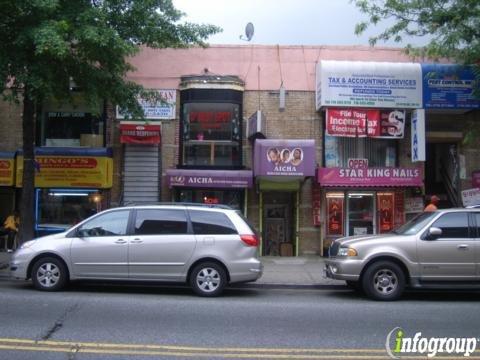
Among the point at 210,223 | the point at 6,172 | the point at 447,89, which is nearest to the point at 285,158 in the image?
the point at 447,89

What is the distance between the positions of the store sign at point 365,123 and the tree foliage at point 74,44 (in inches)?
180

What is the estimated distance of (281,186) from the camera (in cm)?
1694

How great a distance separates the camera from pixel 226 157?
682 inches

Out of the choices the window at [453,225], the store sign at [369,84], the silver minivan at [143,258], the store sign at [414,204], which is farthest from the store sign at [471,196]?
the silver minivan at [143,258]

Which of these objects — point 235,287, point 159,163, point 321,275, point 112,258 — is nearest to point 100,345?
point 112,258

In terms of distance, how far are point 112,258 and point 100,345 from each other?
151 inches

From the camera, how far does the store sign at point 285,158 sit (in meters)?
15.9

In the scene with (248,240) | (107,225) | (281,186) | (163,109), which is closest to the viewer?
(248,240)

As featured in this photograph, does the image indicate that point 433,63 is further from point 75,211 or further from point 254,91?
point 75,211

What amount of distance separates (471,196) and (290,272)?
6056mm

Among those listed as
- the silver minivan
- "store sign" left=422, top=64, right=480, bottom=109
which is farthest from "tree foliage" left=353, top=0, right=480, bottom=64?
the silver minivan

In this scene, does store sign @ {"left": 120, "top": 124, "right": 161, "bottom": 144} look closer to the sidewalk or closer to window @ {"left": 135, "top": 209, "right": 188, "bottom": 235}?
the sidewalk

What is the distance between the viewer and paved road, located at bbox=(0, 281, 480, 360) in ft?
21.8

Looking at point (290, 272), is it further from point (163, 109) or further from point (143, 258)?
point (163, 109)
